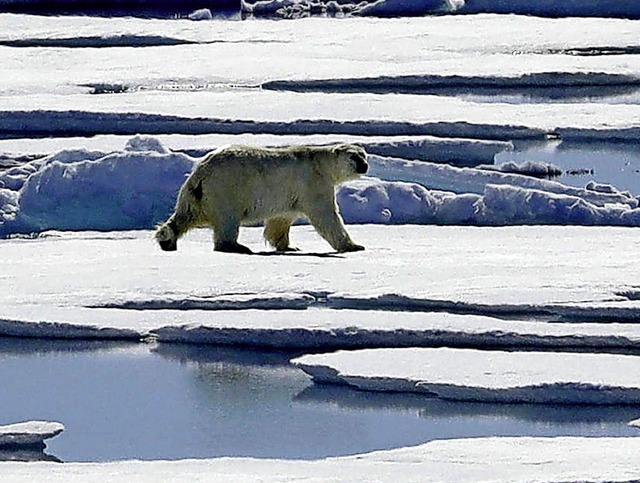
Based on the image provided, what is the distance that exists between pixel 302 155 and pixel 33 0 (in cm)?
1358

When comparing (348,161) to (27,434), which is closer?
(27,434)

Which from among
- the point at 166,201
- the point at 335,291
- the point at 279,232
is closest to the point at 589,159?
the point at 166,201

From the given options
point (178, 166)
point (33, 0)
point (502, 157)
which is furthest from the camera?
point (33, 0)

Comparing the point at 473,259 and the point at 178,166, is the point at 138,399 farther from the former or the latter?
the point at 178,166

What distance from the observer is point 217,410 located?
5.10m

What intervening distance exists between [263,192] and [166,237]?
0.42 metres

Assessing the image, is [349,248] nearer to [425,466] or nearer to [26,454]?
[26,454]

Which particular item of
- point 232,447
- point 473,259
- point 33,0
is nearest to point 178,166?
point 473,259

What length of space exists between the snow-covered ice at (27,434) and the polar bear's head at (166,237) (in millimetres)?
2518

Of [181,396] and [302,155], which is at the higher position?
[302,155]

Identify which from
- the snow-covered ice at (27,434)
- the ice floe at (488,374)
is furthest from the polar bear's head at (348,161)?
the snow-covered ice at (27,434)

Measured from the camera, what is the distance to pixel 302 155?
7.27m

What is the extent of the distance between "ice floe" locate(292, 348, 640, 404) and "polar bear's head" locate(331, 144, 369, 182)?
180cm

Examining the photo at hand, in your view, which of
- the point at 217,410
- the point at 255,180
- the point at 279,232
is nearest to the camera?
the point at 217,410
